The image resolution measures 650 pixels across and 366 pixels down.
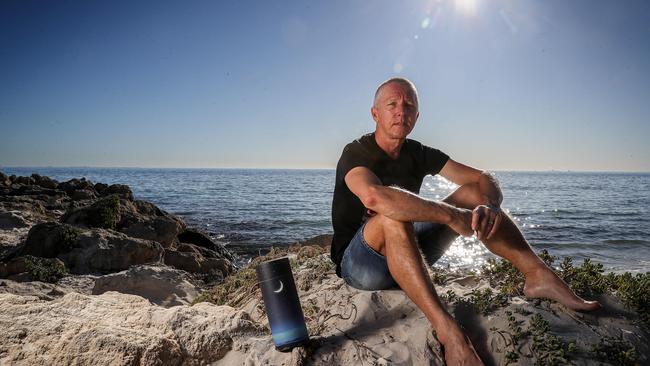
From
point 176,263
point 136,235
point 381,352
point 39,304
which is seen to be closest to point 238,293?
point 39,304

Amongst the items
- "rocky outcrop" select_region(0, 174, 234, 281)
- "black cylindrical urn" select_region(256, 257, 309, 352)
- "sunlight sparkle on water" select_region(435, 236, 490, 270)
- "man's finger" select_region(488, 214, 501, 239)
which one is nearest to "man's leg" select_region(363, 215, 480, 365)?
"man's finger" select_region(488, 214, 501, 239)

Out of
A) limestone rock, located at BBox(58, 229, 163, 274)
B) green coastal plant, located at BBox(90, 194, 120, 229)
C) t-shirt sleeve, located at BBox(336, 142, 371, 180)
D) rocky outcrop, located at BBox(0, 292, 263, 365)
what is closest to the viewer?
rocky outcrop, located at BBox(0, 292, 263, 365)

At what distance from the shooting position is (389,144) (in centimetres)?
406

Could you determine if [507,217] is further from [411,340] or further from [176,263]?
[176,263]

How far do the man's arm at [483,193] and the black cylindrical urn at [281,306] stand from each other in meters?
1.65

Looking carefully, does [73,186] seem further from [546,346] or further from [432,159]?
[546,346]

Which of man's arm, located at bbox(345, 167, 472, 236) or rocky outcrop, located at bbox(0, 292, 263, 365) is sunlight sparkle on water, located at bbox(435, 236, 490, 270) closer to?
man's arm, located at bbox(345, 167, 472, 236)

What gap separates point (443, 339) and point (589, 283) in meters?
1.98

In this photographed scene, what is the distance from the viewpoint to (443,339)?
113 inches

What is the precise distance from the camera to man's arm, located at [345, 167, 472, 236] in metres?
3.12

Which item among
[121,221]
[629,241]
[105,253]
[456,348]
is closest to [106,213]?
[121,221]

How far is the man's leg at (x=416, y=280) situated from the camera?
110 inches

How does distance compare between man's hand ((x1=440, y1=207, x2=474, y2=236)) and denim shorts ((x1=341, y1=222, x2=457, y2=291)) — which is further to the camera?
denim shorts ((x1=341, y1=222, x2=457, y2=291))

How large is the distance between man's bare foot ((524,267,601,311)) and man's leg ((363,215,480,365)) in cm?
109
